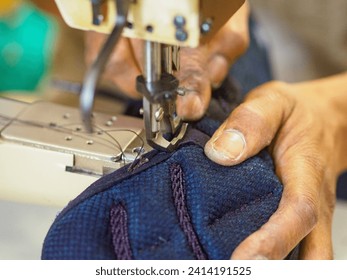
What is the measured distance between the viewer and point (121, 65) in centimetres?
113

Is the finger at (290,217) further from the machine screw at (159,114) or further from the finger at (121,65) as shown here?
the finger at (121,65)

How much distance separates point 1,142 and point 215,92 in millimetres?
343

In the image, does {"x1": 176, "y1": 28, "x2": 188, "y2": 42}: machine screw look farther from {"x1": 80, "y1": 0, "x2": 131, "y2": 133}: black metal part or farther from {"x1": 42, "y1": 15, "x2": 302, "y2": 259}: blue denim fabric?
{"x1": 42, "y1": 15, "x2": 302, "y2": 259}: blue denim fabric

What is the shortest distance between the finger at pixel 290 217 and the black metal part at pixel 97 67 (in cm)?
22

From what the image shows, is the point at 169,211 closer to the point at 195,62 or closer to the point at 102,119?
the point at 102,119

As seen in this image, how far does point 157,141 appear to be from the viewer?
0.80m

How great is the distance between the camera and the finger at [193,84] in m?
0.90

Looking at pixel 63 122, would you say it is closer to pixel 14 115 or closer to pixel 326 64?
pixel 14 115

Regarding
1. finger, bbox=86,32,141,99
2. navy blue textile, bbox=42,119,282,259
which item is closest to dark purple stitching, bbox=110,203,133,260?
navy blue textile, bbox=42,119,282,259

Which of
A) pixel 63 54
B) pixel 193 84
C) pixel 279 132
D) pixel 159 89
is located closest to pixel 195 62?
pixel 193 84

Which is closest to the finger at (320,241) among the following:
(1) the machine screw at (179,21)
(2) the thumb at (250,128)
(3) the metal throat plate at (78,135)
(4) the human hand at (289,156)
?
(4) the human hand at (289,156)

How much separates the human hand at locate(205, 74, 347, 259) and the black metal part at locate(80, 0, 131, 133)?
20cm

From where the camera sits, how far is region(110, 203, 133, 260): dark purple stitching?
0.72 metres
